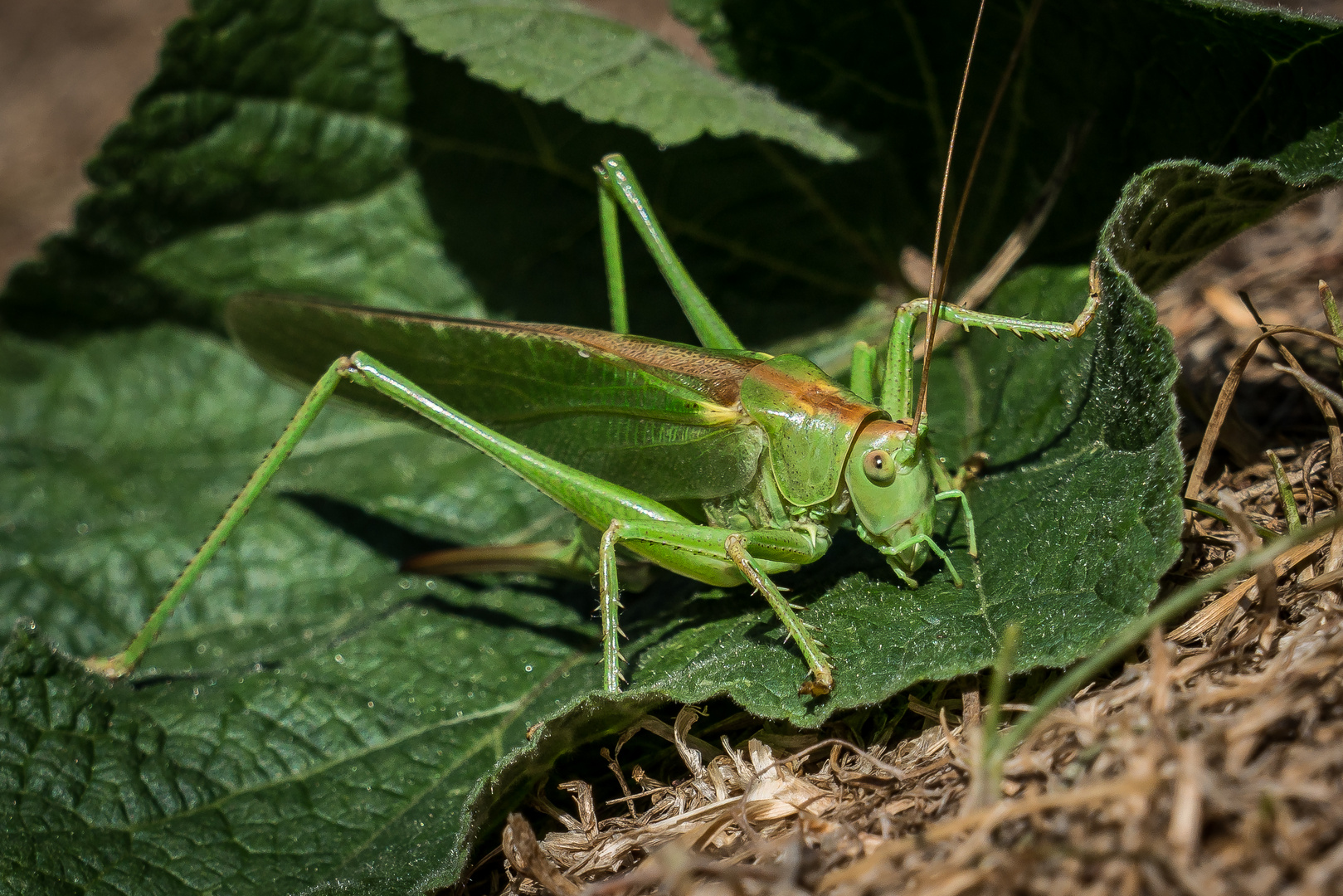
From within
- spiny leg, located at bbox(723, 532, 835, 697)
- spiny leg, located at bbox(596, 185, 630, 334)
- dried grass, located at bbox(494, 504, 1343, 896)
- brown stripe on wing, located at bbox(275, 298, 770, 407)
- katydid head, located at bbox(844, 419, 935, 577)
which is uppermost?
spiny leg, located at bbox(596, 185, 630, 334)

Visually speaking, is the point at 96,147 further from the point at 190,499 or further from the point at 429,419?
the point at 429,419

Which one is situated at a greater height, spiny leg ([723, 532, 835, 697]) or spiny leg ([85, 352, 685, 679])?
spiny leg ([85, 352, 685, 679])

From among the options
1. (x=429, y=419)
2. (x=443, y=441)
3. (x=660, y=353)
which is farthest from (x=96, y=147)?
(x=660, y=353)

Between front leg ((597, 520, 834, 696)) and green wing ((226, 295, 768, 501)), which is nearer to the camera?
front leg ((597, 520, 834, 696))

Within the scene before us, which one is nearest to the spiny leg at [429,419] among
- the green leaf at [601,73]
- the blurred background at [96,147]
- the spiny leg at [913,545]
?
the spiny leg at [913,545]

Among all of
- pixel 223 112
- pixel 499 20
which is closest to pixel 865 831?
pixel 499 20

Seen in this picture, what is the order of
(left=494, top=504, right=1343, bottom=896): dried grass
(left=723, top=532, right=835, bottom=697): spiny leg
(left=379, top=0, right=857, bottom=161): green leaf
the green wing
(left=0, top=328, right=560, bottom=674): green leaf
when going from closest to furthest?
1. (left=494, top=504, right=1343, bottom=896): dried grass
2. (left=723, top=532, right=835, bottom=697): spiny leg
3. the green wing
4. (left=379, top=0, right=857, bottom=161): green leaf
5. (left=0, top=328, right=560, bottom=674): green leaf

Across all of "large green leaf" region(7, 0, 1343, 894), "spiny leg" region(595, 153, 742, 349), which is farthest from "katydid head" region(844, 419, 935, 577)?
"spiny leg" region(595, 153, 742, 349)

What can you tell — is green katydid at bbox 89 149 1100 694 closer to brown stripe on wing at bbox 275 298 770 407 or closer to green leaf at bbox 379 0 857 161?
brown stripe on wing at bbox 275 298 770 407

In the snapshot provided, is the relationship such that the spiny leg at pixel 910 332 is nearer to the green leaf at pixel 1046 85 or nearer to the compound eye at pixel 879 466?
the compound eye at pixel 879 466
